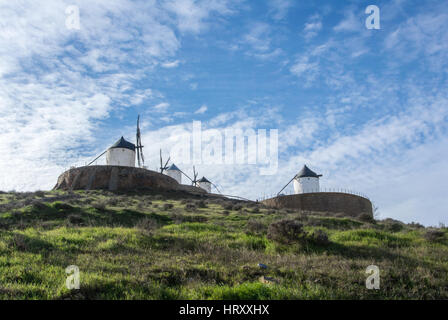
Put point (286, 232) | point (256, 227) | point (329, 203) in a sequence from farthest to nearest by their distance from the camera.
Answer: point (329, 203) < point (256, 227) < point (286, 232)

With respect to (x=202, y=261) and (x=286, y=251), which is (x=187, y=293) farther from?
(x=286, y=251)

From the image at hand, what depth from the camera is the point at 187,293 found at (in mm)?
5461

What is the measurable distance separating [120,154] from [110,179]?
8291 millimetres

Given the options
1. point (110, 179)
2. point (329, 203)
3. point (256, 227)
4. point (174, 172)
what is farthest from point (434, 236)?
point (174, 172)

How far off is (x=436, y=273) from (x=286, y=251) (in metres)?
3.42

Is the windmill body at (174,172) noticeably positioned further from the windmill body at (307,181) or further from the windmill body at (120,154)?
the windmill body at (307,181)

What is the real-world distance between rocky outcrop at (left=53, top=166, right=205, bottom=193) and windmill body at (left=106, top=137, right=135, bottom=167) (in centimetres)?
681

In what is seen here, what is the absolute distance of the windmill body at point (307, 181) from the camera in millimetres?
40344

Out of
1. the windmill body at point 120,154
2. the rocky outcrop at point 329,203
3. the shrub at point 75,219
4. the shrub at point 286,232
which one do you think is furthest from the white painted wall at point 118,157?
the shrub at point 286,232

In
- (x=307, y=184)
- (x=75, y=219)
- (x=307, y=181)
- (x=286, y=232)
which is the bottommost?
(x=286, y=232)

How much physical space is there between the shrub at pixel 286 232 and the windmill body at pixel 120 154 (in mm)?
31883

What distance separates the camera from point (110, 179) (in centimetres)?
3212

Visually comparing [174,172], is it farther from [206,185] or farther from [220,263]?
[220,263]
